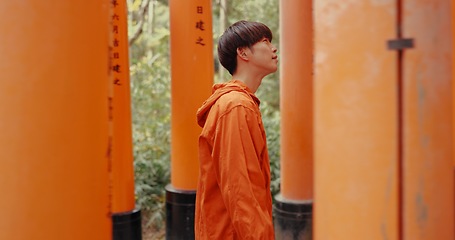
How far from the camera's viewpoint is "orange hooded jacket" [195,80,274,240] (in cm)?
243

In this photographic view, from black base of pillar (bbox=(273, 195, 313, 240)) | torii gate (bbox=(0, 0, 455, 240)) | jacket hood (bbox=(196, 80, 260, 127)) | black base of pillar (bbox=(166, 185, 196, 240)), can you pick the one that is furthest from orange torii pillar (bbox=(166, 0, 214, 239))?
torii gate (bbox=(0, 0, 455, 240))

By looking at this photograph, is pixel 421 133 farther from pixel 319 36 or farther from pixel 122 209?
pixel 122 209

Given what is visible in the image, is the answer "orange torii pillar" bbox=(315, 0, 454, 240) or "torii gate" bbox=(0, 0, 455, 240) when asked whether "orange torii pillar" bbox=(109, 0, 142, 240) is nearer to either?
"torii gate" bbox=(0, 0, 455, 240)

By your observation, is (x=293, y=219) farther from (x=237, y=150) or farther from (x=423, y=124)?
(x=423, y=124)

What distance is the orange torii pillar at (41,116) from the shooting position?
1.41m

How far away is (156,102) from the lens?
9.99 metres

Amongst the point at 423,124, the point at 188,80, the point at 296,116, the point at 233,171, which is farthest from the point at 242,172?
the point at 296,116

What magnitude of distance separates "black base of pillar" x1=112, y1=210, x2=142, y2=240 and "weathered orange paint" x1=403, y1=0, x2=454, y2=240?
15.1 feet

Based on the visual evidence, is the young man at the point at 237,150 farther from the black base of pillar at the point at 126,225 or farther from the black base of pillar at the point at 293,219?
the black base of pillar at the point at 293,219

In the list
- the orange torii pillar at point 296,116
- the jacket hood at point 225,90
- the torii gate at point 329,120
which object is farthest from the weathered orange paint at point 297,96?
the torii gate at point 329,120

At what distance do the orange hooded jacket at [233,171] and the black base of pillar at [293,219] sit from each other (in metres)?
3.45

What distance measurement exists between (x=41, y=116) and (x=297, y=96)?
476 centimetres

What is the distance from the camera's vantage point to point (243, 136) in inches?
98.7

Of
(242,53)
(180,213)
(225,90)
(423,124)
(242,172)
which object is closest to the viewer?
(423,124)
